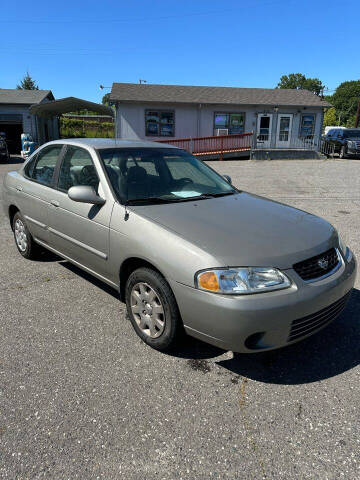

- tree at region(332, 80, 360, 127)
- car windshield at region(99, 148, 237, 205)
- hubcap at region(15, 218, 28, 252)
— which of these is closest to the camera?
car windshield at region(99, 148, 237, 205)

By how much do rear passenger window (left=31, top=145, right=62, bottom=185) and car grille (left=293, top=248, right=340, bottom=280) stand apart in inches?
115

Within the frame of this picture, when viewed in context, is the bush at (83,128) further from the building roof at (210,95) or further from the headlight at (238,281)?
the headlight at (238,281)

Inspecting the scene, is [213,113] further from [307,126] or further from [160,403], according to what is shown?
[160,403]

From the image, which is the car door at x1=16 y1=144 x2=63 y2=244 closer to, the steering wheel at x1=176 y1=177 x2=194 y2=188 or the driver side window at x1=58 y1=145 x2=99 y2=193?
the driver side window at x1=58 y1=145 x2=99 y2=193

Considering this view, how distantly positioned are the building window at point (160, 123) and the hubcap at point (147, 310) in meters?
20.1

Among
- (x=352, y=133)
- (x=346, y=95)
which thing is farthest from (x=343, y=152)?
(x=346, y=95)

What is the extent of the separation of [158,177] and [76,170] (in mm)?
886

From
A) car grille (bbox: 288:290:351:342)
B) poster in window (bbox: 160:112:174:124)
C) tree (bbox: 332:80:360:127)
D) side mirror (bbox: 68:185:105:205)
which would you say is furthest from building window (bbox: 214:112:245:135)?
tree (bbox: 332:80:360:127)

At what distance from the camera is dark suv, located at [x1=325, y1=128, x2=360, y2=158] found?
20.3m

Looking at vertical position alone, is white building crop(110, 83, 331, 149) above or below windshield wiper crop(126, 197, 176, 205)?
above

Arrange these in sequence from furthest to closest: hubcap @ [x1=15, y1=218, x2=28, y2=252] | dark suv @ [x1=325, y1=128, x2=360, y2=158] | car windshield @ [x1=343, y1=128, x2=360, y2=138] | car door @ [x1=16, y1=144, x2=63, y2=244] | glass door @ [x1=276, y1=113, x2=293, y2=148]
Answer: glass door @ [x1=276, y1=113, x2=293, y2=148]
car windshield @ [x1=343, y1=128, x2=360, y2=138]
dark suv @ [x1=325, y1=128, x2=360, y2=158]
hubcap @ [x1=15, y1=218, x2=28, y2=252]
car door @ [x1=16, y1=144, x2=63, y2=244]

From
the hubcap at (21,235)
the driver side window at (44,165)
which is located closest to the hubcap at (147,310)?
the driver side window at (44,165)

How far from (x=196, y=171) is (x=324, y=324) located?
7.24 feet

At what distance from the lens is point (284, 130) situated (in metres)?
23.1
